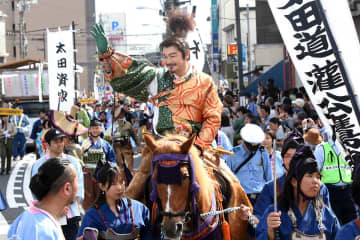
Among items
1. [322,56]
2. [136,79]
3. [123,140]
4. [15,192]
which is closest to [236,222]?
[136,79]

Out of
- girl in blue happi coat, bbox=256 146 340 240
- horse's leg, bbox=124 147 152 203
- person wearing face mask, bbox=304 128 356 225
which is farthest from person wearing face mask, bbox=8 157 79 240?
person wearing face mask, bbox=304 128 356 225

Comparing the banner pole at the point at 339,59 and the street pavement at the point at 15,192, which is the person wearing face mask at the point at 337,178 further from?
the street pavement at the point at 15,192

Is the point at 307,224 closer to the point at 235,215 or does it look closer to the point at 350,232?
the point at 350,232

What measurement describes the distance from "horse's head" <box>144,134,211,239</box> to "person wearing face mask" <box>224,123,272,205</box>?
266 centimetres

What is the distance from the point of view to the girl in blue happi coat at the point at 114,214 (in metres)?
4.89

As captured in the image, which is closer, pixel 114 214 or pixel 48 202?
pixel 48 202

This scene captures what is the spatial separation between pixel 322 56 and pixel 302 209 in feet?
4.08

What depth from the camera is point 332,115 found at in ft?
13.0

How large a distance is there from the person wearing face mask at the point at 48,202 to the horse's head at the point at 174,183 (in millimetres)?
1212

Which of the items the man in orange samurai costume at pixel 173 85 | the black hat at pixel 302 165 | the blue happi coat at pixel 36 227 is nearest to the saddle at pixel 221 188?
the man in orange samurai costume at pixel 173 85

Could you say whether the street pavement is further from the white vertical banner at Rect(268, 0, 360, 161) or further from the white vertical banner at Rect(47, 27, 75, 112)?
the white vertical banner at Rect(268, 0, 360, 161)

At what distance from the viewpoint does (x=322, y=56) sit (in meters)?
3.83

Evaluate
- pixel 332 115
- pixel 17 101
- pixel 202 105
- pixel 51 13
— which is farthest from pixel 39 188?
pixel 51 13

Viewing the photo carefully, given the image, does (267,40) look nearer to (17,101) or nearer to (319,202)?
(17,101)
